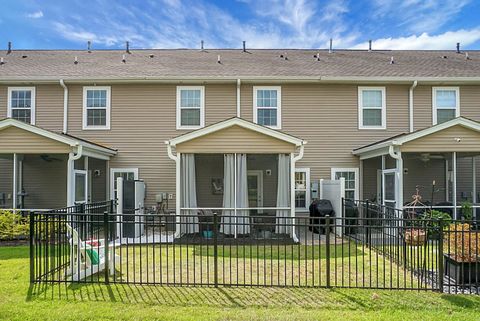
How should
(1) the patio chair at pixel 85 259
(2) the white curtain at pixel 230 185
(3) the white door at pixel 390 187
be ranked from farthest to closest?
(3) the white door at pixel 390 187 < (2) the white curtain at pixel 230 185 < (1) the patio chair at pixel 85 259

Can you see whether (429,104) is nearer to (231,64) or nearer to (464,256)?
(231,64)

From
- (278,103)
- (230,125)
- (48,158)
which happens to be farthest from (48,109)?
(278,103)

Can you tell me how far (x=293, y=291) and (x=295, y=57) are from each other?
12.5m

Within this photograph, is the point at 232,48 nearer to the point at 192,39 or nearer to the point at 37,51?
the point at 192,39

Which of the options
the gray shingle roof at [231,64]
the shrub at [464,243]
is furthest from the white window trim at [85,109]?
the shrub at [464,243]

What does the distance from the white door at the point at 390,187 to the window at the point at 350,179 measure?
1700 millimetres

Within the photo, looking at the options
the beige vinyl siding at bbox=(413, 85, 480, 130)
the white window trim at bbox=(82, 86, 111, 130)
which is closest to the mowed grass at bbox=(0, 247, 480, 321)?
the white window trim at bbox=(82, 86, 111, 130)

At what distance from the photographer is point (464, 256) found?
5820mm

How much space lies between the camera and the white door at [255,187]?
13.1 metres

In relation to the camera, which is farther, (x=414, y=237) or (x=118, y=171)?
(x=118, y=171)

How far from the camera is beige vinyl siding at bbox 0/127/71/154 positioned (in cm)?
1009

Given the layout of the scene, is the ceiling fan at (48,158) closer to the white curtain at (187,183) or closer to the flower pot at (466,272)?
the white curtain at (187,183)

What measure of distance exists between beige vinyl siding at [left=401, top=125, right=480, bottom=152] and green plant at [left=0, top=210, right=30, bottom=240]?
11212 mm

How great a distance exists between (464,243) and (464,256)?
0.76ft
